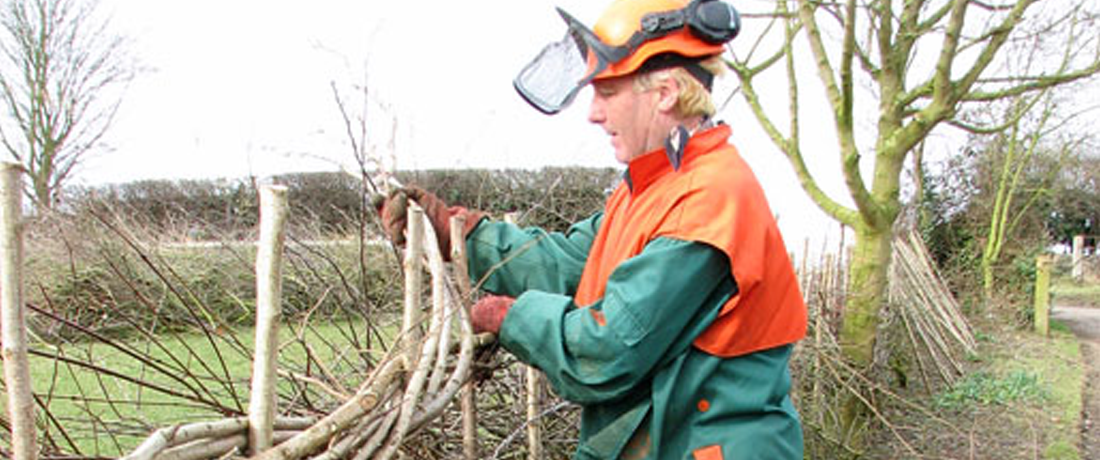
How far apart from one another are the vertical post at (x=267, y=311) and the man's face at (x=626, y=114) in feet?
Answer: 2.87

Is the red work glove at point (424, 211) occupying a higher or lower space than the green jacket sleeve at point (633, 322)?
higher

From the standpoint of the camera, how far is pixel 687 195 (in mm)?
1666

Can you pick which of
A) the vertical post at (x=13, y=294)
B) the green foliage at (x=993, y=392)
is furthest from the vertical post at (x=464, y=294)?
the green foliage at (x=993, y=392)

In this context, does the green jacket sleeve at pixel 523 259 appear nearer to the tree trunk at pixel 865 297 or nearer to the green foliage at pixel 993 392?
the tree trunk at pixel 865 297

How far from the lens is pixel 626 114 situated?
74.6 inches

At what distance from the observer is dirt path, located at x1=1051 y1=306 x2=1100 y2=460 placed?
6455 millimetres

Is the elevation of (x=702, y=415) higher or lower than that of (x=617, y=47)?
lower

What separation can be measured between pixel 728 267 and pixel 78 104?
1733 centimetres

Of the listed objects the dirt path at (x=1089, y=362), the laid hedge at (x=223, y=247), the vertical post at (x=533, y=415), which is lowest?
the dirt path at (x=1089, y=362)

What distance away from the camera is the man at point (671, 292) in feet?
5.28

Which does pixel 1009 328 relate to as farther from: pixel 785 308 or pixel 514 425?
pixel 785 308

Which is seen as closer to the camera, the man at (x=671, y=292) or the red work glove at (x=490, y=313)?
the man at (x=671, y=292)

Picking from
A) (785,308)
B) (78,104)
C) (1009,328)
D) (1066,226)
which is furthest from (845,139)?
(1066,226)

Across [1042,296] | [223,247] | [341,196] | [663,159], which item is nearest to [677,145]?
[663,159]
